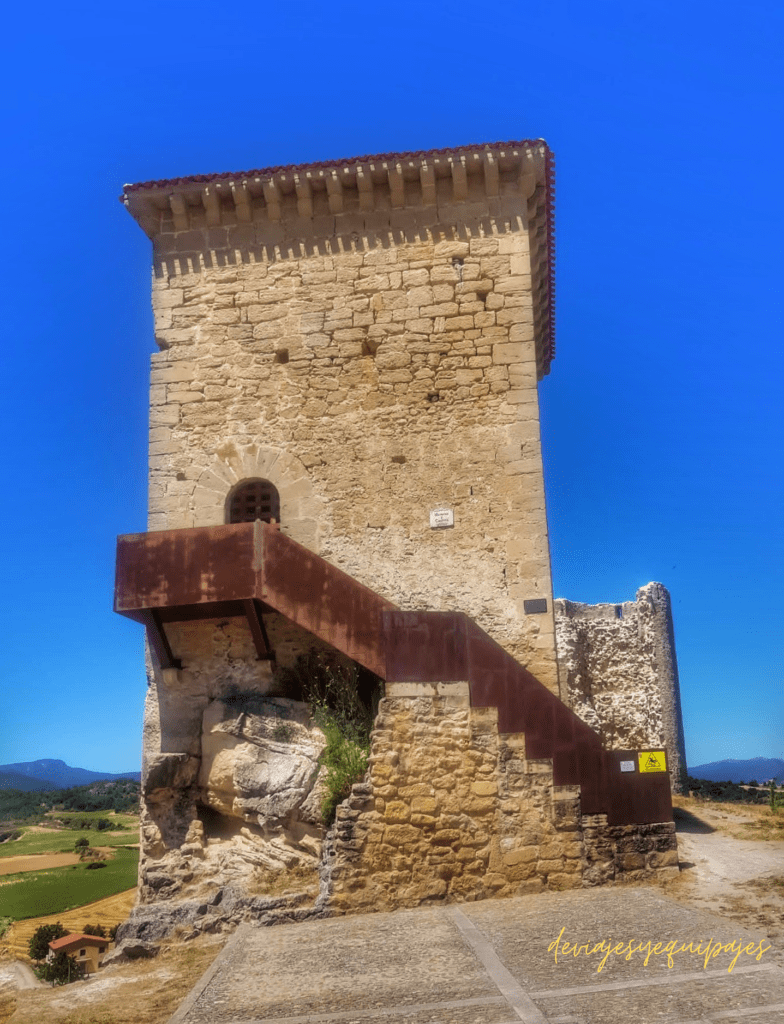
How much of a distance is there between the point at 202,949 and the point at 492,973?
294 cm

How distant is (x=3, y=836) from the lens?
35656 millimetres

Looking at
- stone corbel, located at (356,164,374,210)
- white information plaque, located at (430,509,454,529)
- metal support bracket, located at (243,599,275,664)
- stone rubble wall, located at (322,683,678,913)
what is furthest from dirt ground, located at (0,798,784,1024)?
stone corbel, located at (356,164,374,210)

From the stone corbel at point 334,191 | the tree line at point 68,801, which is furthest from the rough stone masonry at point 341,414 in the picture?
the tree line at point 68,801

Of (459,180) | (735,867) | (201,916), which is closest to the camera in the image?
(201,916)

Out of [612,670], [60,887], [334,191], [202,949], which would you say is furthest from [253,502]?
[60,887]

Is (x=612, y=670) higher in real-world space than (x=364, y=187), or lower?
lower

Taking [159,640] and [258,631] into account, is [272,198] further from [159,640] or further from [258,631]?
[159,640]

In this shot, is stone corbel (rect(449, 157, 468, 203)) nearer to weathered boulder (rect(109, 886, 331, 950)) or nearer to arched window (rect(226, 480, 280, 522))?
arched window (rect(226, 480, 280, 522))

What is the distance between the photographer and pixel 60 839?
107 ft

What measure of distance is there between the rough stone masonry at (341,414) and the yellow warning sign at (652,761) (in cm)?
59

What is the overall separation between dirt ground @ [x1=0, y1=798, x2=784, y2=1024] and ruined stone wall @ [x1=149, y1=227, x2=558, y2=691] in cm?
265

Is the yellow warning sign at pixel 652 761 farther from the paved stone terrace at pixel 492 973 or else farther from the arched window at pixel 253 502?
the arched window at pixel 253 502

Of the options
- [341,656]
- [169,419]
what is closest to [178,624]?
[341,656]

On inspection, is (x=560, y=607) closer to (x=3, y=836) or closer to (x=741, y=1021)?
(x=741, y=1021)
